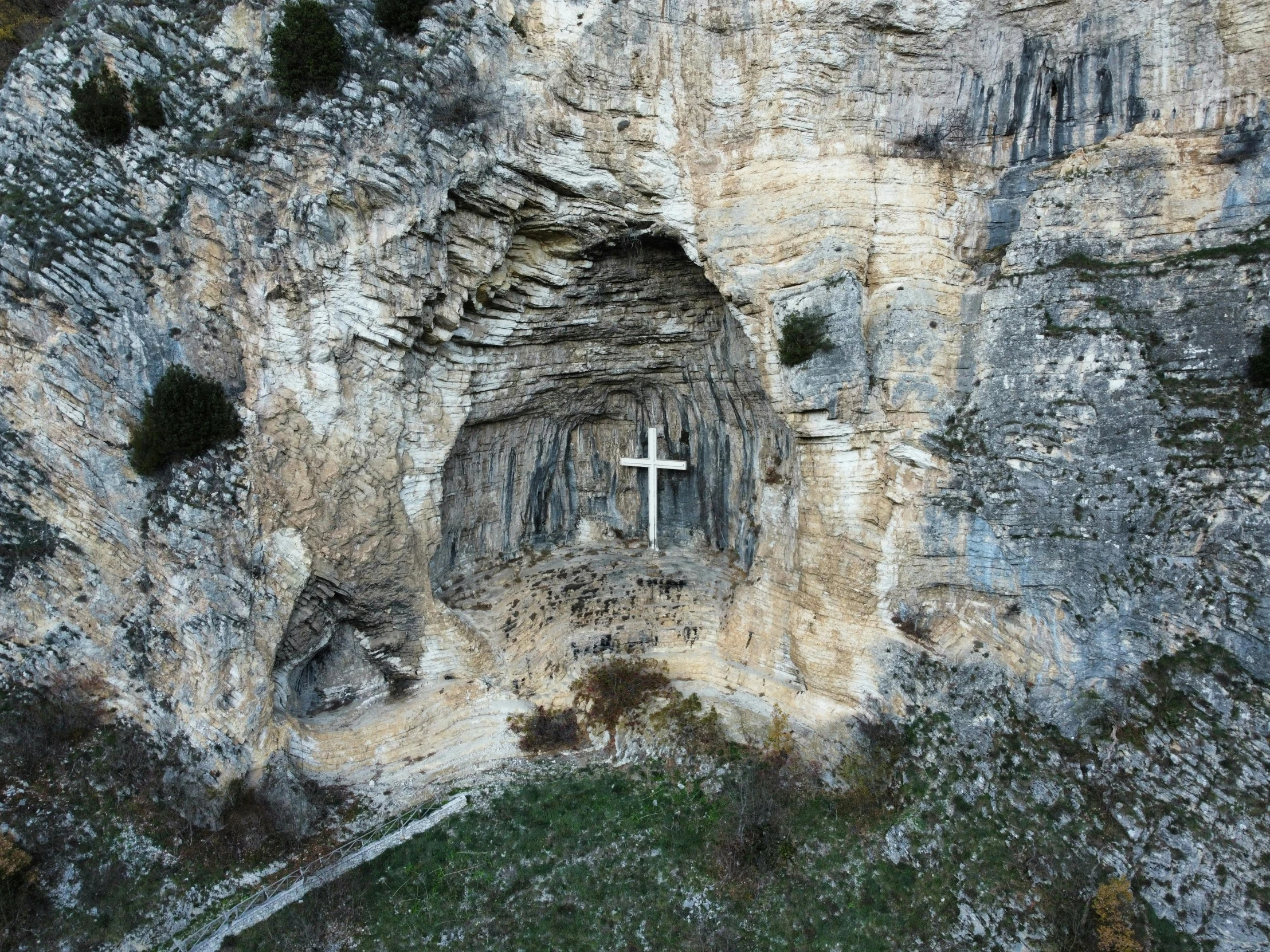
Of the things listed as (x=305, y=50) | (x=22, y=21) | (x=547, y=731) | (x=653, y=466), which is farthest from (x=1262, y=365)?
(x=22, y=21)

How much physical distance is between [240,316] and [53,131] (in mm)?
4302

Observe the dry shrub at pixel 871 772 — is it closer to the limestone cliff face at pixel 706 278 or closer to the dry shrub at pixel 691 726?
the limestone cliff face at pixel 706 278

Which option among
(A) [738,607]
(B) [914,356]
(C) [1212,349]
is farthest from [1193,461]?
(A) [738,607]

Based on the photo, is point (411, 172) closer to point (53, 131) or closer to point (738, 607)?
point (53, 131)

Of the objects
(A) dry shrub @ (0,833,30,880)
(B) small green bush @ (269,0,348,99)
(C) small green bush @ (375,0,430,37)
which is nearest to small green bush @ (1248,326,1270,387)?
(C) small green bush @ (375,0,430,37)

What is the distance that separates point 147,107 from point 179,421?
530 cm

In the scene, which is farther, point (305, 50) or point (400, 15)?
point (400, 15)

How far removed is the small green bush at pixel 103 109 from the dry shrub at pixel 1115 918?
19613mm

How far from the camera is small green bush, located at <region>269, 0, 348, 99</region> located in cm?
1149

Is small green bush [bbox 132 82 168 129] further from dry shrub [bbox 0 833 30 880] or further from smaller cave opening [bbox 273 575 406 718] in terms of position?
dry shrub [bbox 0 833 30 880]

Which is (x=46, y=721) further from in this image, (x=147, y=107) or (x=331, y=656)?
(x=147, y=107)

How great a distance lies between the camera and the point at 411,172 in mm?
11961

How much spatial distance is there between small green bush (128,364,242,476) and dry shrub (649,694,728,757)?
1030cm

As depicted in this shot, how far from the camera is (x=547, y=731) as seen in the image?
15328 mm
